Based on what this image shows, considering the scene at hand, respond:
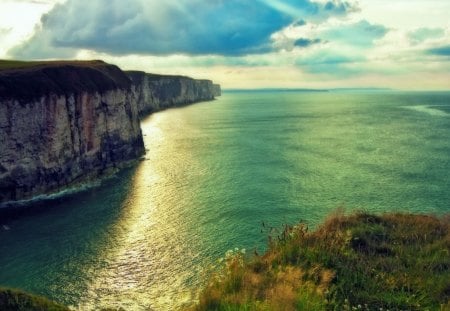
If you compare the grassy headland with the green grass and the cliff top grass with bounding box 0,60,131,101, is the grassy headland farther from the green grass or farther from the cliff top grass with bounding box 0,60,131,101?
the cliff top grass with bounding box 0,60,131,101

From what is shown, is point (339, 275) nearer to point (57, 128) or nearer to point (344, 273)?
point (344, 273)

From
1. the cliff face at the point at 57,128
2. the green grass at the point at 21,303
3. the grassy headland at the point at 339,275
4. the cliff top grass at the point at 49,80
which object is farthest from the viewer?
the cliff top grass at the point at 49,80

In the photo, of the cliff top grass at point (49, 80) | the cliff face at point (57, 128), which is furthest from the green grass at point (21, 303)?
the cliff top grass at point (49, 80)

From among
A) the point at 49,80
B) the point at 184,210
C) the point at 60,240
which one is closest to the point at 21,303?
the point at 60,240

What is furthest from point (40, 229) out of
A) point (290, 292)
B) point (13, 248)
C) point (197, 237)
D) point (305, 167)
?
point (305, 167)

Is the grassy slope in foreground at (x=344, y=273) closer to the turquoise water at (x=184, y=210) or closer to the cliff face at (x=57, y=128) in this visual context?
the turquoise water at (x=184, y=210)

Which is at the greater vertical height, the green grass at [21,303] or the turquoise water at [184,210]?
the green grass at [21,303]

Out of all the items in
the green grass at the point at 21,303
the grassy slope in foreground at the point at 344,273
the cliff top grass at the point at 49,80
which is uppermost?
the cliff top grass at the point at 49,80
